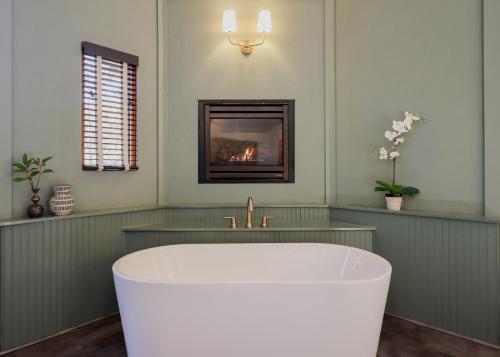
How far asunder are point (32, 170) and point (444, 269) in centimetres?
286

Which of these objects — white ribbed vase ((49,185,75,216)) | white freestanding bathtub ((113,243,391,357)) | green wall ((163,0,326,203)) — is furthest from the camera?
green wall ((163,0,326,203))

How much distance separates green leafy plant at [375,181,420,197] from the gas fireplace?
0.78 m

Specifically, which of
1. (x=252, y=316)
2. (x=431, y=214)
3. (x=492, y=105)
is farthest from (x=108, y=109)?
(x=492, y=105)

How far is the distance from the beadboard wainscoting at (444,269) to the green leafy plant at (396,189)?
0.54ft

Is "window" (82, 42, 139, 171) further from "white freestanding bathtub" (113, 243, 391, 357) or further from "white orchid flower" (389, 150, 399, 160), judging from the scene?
"white orchid flower" (389, 150, 399, 160)

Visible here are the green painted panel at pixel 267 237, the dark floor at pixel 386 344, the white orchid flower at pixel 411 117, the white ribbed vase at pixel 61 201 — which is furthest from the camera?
the green painted panel at pixel 267 237

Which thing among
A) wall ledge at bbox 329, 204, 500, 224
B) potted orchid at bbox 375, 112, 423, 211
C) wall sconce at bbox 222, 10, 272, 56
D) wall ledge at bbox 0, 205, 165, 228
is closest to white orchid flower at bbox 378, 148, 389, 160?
potted orchid at bbox 375, 112, 423, 211

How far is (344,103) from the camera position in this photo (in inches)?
112

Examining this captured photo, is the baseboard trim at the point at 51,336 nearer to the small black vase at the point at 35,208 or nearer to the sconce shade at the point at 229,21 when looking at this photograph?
the small black vase at the point at 35,208

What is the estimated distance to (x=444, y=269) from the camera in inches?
85.1

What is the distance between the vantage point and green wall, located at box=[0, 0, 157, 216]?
2.08 m

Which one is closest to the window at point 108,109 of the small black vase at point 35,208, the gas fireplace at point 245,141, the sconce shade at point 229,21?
the small black vase at point 35,208

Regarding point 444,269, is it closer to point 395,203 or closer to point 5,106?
point 395,203

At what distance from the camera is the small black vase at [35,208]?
2031 mm
